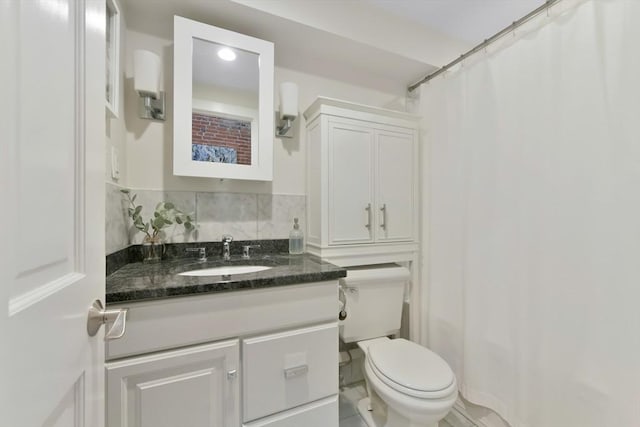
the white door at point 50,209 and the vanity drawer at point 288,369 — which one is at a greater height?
the white door at point 50,209

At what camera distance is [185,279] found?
0.92 metres

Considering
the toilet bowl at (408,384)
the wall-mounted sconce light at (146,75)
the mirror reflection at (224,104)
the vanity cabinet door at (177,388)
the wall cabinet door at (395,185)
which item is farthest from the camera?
the wall cabinet door at (395,185)

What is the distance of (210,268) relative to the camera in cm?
125

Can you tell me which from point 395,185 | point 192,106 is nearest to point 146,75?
point 192,106

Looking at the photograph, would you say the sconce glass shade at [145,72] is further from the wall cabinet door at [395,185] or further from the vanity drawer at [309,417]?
the vanity drawer at [309,417]

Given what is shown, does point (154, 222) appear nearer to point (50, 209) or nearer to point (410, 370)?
point (50, 209)

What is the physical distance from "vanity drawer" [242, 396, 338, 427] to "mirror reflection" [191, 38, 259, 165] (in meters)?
1.16

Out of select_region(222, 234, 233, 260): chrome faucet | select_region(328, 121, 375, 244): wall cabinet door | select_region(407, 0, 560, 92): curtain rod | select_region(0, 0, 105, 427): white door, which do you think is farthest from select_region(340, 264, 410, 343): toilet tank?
select_region(407, 0, 560, 92): curtain rod

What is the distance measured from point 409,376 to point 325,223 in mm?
816

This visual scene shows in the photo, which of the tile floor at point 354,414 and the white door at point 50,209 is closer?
the white door at point 50,209

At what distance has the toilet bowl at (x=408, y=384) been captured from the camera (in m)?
1.04

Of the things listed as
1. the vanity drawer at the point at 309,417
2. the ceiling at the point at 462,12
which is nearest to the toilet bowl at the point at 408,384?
the vanity drawer at the point at 309,417

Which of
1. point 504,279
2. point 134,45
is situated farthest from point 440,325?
point 134,45

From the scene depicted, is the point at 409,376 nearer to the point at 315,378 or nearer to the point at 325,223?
the point at 315,378
